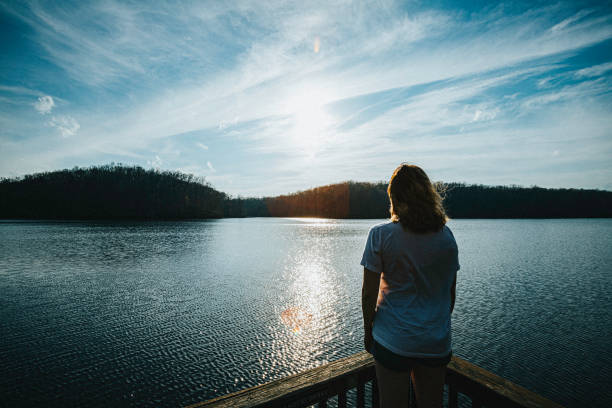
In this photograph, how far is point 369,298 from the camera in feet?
5.91

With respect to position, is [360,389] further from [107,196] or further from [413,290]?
[107,196]

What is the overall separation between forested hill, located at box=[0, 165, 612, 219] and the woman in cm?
10262

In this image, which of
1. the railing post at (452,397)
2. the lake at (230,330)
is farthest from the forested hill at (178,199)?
the railing post at (452,397)

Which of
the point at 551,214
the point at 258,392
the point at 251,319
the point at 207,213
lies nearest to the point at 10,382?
the point at 251,319

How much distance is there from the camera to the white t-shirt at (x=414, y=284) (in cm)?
163

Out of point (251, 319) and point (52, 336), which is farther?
point (251, 319)

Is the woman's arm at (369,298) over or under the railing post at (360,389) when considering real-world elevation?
over

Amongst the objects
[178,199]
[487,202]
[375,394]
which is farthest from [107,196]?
[487,202]

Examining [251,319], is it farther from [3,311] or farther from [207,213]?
[207,213]

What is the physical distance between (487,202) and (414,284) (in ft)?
420

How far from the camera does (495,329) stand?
26.0 feet

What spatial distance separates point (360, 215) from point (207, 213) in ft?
188

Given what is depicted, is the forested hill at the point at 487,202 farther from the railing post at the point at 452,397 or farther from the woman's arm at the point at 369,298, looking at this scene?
the woman's arm at the point at 369,298

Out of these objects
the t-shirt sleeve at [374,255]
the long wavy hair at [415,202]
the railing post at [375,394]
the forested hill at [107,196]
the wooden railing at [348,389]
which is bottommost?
the railing post at [375,394]
